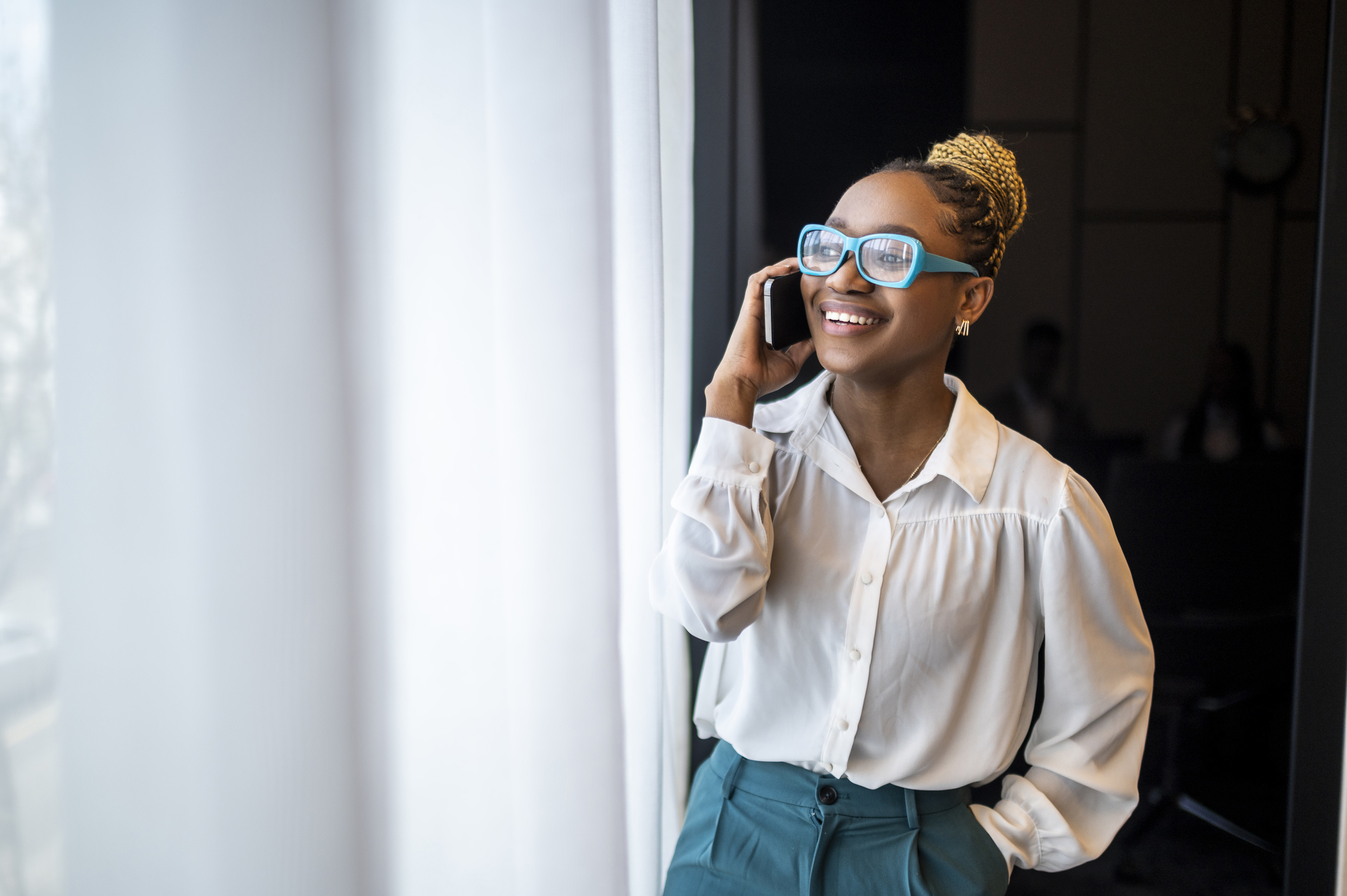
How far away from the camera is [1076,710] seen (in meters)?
0.97

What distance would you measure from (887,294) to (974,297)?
14 cm

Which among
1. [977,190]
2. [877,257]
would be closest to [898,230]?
[877,257]

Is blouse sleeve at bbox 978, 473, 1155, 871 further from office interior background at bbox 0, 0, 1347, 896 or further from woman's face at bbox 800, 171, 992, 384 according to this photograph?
office interior background at bbox 0, 0, 1347, 896

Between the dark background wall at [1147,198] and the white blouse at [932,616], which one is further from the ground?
the dark background wall at [1147,198]

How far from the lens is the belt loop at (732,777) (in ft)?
3.30

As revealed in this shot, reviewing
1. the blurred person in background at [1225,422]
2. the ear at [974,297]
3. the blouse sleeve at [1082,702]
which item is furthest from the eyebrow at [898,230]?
the blurred person in background at [1225,422]

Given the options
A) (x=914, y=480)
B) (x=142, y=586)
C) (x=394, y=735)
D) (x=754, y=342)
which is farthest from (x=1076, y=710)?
(x=142, y=586)

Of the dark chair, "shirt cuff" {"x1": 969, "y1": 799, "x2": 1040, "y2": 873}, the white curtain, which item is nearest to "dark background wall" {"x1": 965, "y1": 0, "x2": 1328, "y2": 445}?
the dark chair

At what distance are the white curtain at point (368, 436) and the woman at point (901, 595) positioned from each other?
268 mm

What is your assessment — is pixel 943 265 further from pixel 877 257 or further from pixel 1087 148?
pixel 1087 148

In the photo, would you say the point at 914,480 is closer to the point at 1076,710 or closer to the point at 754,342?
the point at 754,342

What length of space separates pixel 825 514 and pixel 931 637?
0.20m

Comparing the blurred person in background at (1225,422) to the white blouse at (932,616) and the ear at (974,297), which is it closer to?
the white blouse at (932,616)

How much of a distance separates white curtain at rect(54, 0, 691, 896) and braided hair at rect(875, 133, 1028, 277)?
44cm
